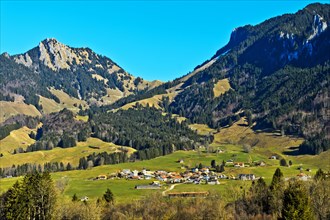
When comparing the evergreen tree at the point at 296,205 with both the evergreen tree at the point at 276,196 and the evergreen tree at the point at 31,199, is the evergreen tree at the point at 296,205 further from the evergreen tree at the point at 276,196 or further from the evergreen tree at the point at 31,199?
the evergreen tree at the point at 31,199

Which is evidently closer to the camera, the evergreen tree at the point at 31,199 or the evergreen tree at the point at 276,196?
the evergreen tree at the point at 31,199

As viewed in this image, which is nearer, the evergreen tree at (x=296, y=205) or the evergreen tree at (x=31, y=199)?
the evergreen tree at (x=296, y=205)

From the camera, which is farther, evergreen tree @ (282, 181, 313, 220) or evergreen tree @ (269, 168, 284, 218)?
evergreen tree @ (269, 168, 284, 218)

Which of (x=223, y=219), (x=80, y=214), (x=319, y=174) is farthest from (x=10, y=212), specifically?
(x=319, y=174)

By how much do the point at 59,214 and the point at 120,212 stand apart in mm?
19351

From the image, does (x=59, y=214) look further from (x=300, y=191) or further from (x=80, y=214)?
(x=300, y=191)

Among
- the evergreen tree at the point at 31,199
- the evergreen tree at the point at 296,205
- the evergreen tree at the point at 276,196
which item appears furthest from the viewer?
the evergreen tree at the point at 276,196

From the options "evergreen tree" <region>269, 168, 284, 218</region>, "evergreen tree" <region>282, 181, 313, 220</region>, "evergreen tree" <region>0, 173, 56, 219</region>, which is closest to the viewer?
"evergreen tree" <region>282, 181, 313, 220</region>

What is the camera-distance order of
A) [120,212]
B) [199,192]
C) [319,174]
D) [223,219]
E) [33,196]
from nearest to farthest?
[223,219]
[33,196]
[120,212]
[319,174]
[199,192]

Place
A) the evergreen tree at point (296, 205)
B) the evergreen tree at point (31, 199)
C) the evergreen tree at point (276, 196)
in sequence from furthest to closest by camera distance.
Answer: the evergreen tree at point (276, 196) → the evergreen tree at point (31, 199) → the evergreen tree at point (296, 205)

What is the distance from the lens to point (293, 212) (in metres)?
78.9

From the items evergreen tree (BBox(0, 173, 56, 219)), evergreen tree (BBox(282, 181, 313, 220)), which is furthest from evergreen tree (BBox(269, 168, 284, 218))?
evergreen tree (BBox(0, 173, 56, 219))

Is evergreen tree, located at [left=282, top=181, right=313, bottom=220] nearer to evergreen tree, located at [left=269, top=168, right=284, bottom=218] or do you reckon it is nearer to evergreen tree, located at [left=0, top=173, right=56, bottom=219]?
evergreen tree, located at [left=269, top=168, right=284, bottom=218]

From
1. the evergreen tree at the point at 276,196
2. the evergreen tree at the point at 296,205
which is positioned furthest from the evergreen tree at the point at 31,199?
the evergreen tree at the point at 296,205
